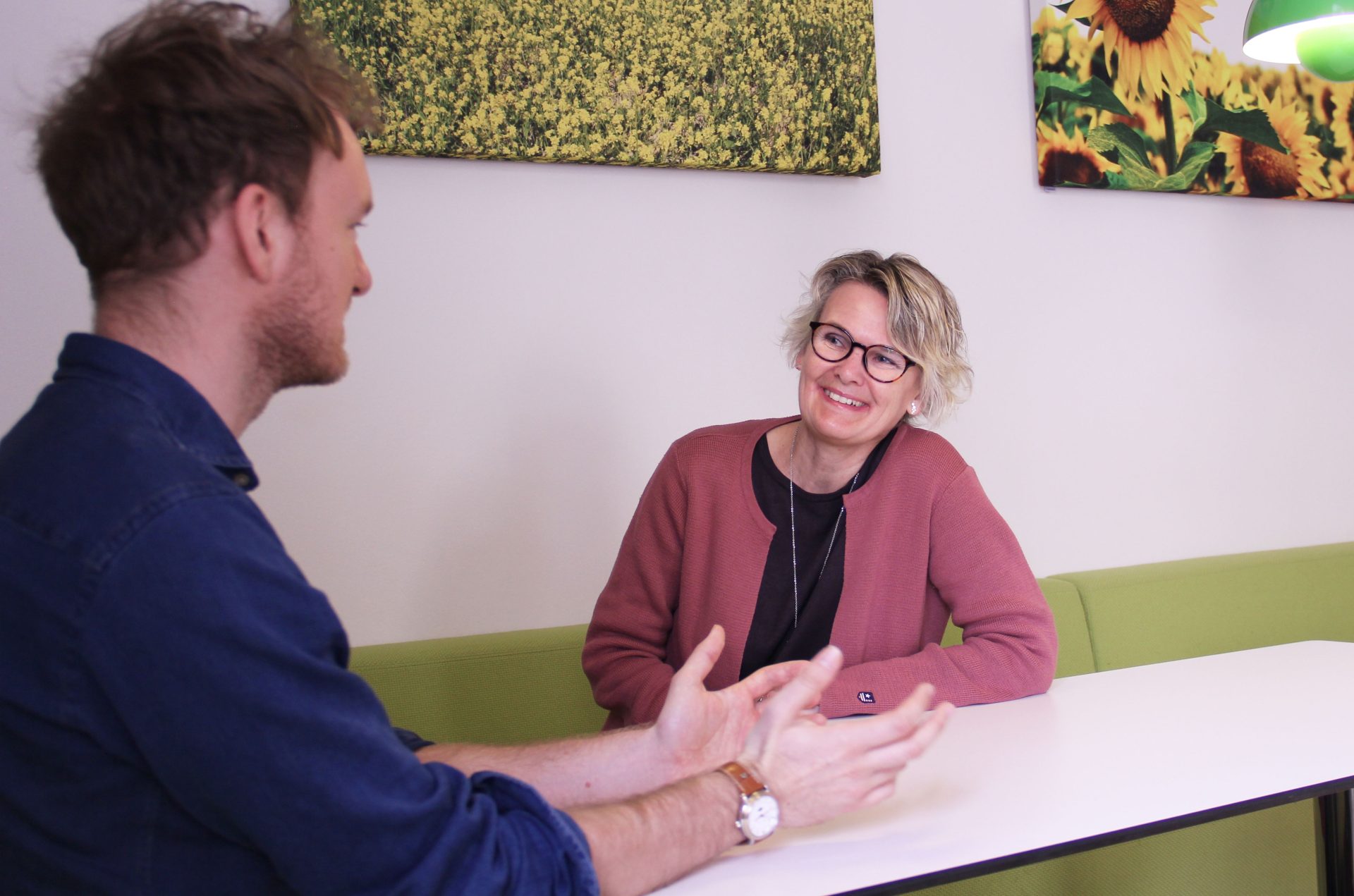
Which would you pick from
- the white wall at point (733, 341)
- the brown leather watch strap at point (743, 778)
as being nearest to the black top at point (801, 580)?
the white wall at point (733, 341)

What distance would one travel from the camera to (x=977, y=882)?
2.05m

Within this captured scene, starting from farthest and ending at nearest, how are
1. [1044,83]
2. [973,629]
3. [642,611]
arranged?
[1044,83] < [642,611] < [973,629]

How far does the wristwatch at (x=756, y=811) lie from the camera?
3.43ft

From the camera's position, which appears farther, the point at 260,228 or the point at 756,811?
the point at 756,811

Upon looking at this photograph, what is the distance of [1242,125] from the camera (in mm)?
2984

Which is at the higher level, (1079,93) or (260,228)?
(1079,93)

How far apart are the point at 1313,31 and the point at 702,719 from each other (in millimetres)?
1623

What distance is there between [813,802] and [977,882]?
1.15 meters

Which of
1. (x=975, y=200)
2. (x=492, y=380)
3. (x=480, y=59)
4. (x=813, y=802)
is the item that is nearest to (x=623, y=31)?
(x=480, y=59)

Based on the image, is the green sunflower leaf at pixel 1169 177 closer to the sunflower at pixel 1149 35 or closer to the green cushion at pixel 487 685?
the sunflower at pixel 1149 35

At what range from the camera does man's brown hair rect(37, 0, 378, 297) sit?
3.03 ft

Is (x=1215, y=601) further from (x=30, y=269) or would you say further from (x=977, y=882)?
(x=30, y=269)

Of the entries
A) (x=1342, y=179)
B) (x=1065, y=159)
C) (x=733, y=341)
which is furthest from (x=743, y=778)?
(x=1342, y=179)

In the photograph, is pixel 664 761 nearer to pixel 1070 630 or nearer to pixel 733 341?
pixel 733 341
